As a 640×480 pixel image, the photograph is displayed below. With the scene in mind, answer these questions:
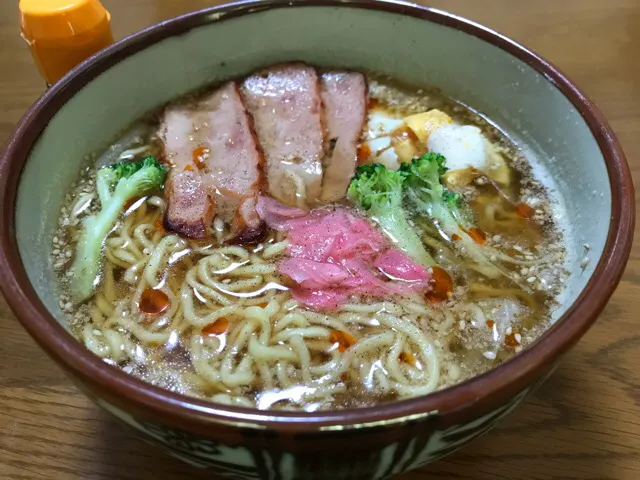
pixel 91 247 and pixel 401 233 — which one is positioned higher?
pixel 401 233

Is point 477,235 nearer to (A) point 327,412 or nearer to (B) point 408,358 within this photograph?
(B) point 408,358

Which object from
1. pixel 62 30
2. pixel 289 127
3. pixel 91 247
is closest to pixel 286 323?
pixel 91 247

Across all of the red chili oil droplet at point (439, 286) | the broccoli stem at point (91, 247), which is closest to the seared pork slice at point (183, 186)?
the broccoli stem at point (91, 247)

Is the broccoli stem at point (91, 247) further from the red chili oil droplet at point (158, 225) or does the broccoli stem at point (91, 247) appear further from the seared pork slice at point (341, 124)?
the seared pork slice at point (341, 124)

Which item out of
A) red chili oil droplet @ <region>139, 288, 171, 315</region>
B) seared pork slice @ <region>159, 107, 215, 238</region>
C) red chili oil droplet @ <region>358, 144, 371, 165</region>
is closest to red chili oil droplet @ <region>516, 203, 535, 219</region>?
red chili oil droplet @ <region>358, 144, 371, 165</region>

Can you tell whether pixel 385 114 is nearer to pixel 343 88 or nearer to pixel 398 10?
pixel 343 88

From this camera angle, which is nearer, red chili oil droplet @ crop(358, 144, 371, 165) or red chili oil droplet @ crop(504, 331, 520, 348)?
red chili oil droplet @ crop(504, 331, 520, 348)

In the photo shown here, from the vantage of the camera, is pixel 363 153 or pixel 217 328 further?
pixel 363 153

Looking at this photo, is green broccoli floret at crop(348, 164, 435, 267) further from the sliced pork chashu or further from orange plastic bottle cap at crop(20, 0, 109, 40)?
orange plastic bottle cap at crop(20, 0, 109, 40)
